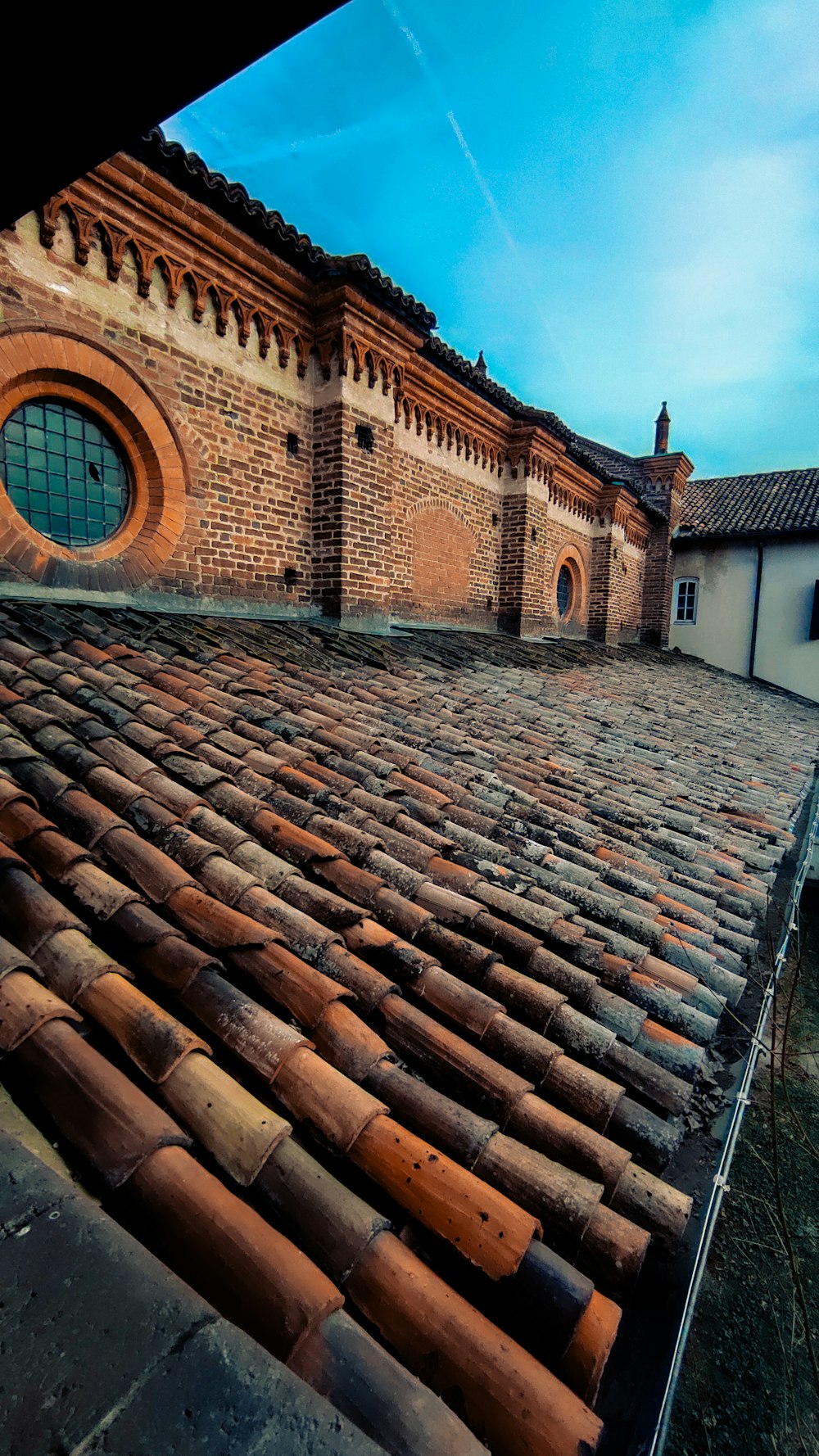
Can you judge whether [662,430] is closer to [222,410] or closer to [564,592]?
[564,592]

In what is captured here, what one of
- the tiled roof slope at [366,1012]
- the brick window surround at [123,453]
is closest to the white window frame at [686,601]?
the tiled roof slope at [366,1012]

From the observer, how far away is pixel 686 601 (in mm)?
20438

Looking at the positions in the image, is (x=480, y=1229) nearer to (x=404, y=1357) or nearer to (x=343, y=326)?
(x=404, y=1357)

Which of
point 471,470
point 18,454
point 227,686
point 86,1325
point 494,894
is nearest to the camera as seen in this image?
point 86,1325

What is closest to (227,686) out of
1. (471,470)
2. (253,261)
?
(253,261)

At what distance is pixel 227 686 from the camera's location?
4.15 meters

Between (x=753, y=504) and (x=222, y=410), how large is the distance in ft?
66.0

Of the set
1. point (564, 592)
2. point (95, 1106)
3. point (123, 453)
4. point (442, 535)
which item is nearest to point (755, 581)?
point (564, 592)

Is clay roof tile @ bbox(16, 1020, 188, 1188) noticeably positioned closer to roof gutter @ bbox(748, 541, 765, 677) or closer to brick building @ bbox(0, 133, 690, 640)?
brick building @ bbox(0, 133, 690, 640)

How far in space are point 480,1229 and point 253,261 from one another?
7188mm

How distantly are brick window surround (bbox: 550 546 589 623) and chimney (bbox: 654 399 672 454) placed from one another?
35.6ft

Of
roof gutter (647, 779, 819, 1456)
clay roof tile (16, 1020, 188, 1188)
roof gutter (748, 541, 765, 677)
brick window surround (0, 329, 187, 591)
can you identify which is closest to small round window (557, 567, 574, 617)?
brick window surround (0, 329, 187, 591)

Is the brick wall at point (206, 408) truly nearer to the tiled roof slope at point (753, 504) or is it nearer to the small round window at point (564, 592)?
the small round window at point (564, 592)

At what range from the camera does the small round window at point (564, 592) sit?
12.8 metres
